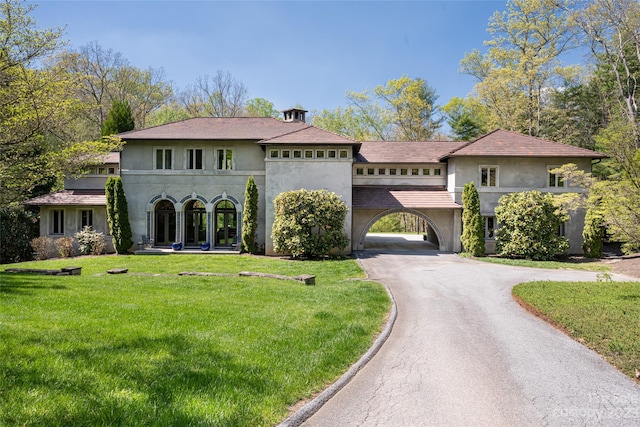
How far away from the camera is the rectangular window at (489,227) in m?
23.8

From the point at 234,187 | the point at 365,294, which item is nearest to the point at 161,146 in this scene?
the point at 234,187

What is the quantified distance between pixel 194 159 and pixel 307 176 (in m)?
7.37

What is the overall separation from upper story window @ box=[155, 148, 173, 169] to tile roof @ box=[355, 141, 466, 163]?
12.1 m

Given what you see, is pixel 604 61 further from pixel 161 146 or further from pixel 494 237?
pixel 161 146

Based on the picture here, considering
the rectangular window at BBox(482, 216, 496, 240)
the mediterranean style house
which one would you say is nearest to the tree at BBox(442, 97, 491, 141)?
the mediterranean style house

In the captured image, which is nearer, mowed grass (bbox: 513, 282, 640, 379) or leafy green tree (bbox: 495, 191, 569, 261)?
mowed grass (bbox: 513, 282, 640, 379)

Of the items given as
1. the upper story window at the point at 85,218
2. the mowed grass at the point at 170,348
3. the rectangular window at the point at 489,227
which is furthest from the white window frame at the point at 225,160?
the rectangular window at the point at 489,227

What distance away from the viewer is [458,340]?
795cm

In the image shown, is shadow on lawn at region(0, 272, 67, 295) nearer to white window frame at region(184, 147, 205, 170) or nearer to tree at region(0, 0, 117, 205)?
tree at region(0, 0, 117, 205)

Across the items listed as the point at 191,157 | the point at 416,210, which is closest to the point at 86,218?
the point at 191,157

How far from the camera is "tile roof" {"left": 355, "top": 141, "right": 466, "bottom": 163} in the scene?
26047 mm

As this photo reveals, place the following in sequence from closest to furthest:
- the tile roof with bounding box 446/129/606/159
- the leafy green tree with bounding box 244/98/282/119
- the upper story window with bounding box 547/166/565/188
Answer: the tile roof with bounding box 446/129/606/159
the upper story window with bounding box 547/166/565/188
the leafy green tree with bounding box 244/98/282/119

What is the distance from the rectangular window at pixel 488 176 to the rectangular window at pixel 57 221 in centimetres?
2663

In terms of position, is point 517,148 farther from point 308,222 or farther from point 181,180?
point 181,180
